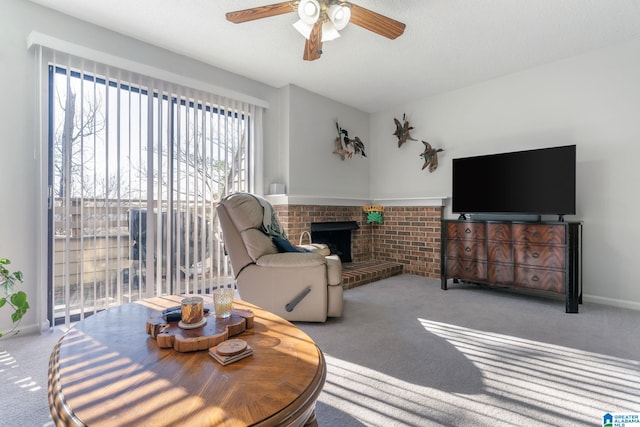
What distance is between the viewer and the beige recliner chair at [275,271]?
95.3 inches

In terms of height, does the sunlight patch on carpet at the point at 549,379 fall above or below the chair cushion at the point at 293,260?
below

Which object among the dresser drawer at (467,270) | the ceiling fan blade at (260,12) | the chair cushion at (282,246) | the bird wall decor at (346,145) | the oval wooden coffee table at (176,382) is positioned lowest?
the dresser drawer at (467,270)

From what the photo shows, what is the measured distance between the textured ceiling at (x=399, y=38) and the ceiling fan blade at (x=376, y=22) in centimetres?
34

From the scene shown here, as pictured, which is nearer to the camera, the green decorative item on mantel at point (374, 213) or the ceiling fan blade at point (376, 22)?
the ceiling fan blade at point (376, 22)

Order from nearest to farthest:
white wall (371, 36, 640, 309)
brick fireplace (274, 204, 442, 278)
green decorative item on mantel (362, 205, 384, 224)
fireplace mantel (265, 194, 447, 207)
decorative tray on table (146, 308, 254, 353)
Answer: decorative tray on table (146, 308, 254, 353) → white wall (371, 36, 640, 309) → fireplace mantel (265, 194, 447, 207) → brick fireplace (274, 204, 442, 278) → green decorative item on mantel (362, 205, 384, 224)

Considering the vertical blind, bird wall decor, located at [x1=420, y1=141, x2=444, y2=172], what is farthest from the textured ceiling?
bird wall decor, located at [x1=420, y1=141, x2=444, y2=172]

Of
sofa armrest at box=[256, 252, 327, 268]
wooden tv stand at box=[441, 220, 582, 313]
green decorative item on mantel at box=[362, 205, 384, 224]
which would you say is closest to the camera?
sofa armrest at box=[256, 252, 327, 268]

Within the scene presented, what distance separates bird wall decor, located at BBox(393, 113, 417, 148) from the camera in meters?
4.47

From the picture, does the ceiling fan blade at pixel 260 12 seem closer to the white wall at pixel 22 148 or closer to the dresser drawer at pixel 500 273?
the white wall at pixel 22 148

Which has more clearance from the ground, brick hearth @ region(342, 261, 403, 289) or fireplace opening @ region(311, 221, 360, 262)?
fireplace opening @ region(311, 221, 360, 262)

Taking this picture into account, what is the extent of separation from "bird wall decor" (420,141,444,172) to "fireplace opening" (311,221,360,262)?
1.30m

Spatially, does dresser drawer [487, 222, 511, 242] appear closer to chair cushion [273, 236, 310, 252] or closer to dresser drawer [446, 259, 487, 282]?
dresser drawer [446, 259, 487, 282]

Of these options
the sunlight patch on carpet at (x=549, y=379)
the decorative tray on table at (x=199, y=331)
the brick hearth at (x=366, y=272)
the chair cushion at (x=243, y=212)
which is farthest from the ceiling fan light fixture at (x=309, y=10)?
the brick hearth at (x=366, y=272)

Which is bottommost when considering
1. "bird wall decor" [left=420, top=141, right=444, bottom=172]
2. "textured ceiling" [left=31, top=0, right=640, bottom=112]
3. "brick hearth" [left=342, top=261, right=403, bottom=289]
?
"brick hearth" [left=342, top=261, right=403, bottom=289]
